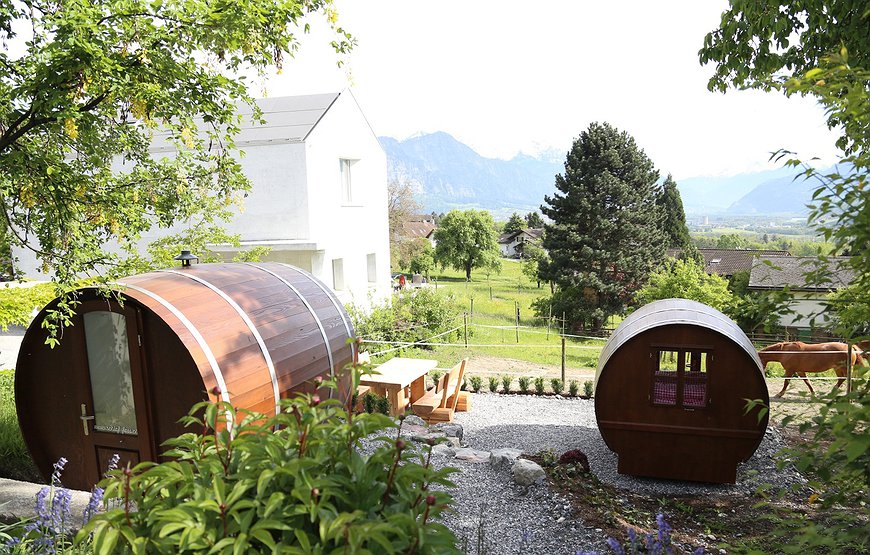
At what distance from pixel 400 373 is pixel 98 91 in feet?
22.7

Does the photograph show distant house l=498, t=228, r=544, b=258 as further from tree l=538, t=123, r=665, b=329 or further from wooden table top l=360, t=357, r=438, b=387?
wooden table top l=360, t=357, r=438, b=387

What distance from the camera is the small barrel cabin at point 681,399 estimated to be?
7348 mm

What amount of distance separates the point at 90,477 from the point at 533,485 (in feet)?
16.3

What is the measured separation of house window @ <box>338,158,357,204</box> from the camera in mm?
18328

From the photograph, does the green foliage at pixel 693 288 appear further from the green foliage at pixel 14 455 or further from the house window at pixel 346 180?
the green foliage at pixel 14 455

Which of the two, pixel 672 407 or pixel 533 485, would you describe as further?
pixel 672 407

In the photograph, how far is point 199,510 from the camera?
1788 mm

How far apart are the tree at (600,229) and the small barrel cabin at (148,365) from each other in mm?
29778

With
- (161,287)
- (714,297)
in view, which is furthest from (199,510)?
(714,297)

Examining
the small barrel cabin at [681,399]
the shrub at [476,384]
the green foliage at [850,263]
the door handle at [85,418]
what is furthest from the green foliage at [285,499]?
the shrub at [476,384]

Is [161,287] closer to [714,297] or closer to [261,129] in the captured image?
[261,129]

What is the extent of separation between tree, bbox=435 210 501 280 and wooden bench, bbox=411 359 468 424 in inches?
2069

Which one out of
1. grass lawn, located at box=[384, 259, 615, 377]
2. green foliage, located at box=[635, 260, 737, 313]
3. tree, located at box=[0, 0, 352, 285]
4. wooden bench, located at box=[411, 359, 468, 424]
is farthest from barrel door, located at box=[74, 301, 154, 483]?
green foliage, located at box=[635, 260, 737, 313]

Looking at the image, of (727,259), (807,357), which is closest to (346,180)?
(807,357)
